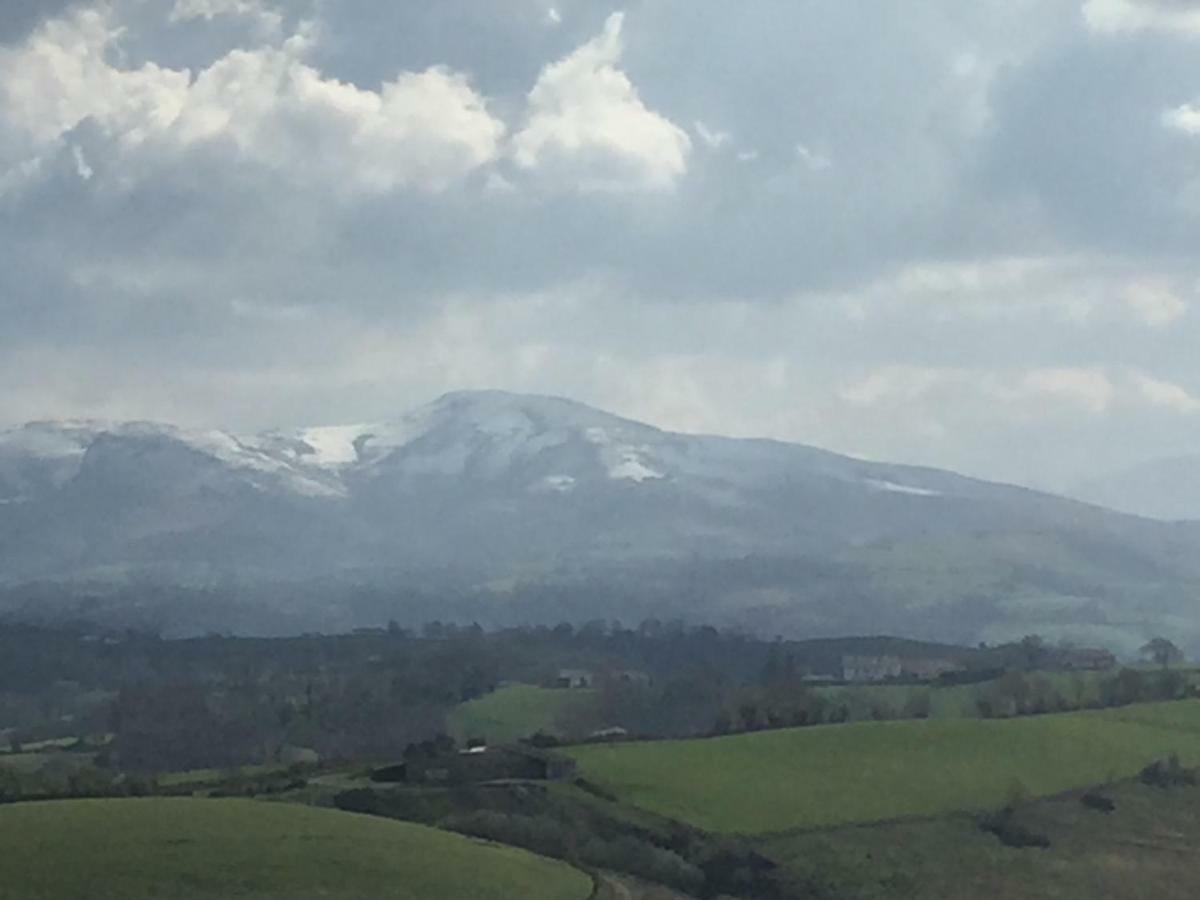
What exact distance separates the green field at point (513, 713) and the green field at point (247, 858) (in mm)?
57772

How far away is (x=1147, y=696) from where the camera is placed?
13438 cm

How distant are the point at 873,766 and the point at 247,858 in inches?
1665

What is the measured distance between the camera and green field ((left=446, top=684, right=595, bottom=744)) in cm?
14625

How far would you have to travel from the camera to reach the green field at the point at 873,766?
93.4 m

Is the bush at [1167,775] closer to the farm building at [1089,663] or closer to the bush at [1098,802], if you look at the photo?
the bush at [1098,802]

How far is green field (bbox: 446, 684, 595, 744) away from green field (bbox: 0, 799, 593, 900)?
57.8m

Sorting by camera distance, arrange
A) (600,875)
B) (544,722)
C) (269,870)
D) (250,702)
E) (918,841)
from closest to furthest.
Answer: (269,870) → (600,875) → (918,841) → (544,722) → (250,702)

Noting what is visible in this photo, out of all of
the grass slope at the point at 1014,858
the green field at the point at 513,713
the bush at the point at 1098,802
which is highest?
the green field at the point at 513,713

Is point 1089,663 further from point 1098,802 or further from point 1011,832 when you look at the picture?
point 1011,832

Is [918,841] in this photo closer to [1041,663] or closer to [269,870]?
[269,870]

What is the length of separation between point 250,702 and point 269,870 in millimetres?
110134

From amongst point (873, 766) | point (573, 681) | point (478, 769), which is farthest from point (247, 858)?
point (573, 681)

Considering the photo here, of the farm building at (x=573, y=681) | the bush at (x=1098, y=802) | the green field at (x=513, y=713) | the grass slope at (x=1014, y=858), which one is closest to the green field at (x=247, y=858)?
the grass slope at (x=1014, y=858)

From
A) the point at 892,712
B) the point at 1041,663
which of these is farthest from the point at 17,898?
the point at 1041,663
